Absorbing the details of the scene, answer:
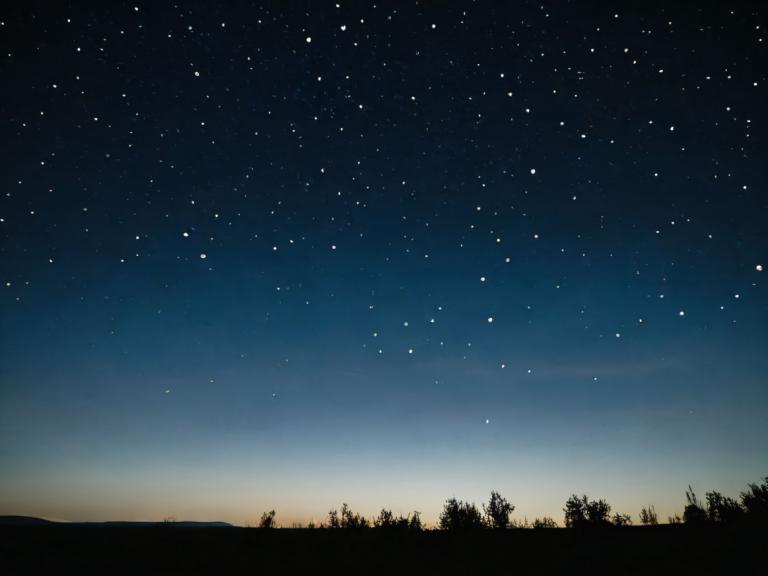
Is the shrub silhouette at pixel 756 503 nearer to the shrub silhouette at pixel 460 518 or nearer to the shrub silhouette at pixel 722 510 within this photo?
the shrub silhouette at pixel 722 510

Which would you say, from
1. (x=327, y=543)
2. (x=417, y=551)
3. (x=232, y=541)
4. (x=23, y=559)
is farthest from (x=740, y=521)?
(x=23, y=559)

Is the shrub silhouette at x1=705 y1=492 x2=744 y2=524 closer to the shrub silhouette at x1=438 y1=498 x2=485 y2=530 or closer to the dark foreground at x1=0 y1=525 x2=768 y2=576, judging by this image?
the dark foreground at x1=0 y1=525 x2=768 y2=576

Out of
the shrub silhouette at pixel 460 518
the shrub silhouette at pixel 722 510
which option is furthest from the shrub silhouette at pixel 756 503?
the shrub silhouette at pixel 460 518

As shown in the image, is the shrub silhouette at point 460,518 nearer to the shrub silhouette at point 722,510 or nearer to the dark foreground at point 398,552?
the dark foreground at point 398,552

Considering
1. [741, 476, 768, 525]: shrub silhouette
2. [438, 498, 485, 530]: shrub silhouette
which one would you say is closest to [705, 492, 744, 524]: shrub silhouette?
[741, 476, 768, 525]: shrub silhouette

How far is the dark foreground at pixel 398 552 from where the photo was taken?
12742 millimetres

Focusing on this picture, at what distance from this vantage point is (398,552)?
49.9 ft

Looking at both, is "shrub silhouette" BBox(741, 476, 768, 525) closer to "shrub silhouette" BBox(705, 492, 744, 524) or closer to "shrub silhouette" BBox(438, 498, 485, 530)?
"shrub silhouette" BBox(705, 492, 744, 524)

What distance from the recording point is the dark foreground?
12.7 meters

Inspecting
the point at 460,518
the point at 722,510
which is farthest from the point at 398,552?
the point at 722,510

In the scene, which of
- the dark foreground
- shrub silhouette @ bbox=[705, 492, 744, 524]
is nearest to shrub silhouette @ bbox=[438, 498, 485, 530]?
Answer: the dark foreground

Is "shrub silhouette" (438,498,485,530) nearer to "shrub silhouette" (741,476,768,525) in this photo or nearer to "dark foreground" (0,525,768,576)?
"dark foreground" (0,525,768,576)

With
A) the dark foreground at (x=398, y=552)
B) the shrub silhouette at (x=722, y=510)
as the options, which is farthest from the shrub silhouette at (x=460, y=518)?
the shrub silhouette at (x=722, y=510)

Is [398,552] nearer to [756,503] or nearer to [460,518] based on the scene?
[460,518]
